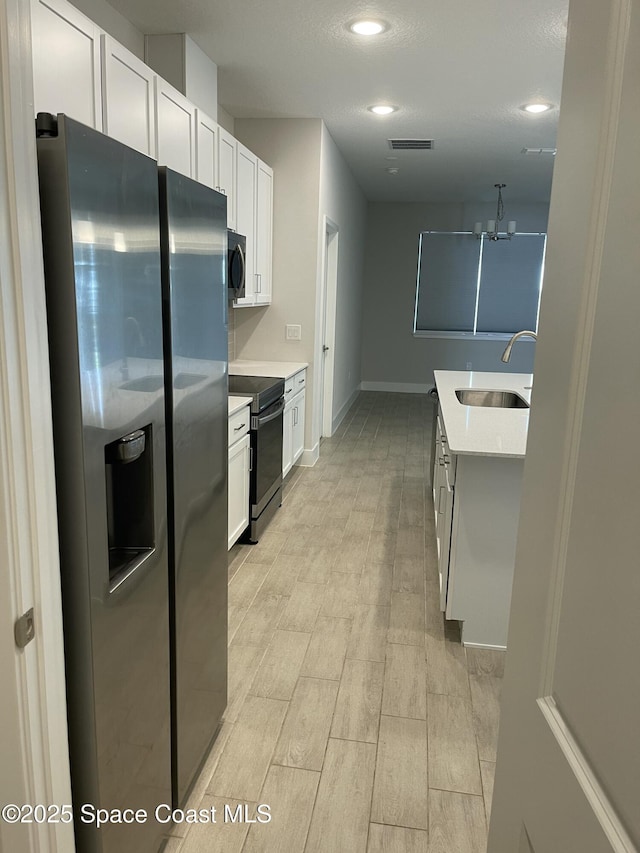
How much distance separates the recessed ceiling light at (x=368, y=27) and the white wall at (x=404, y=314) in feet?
20.6

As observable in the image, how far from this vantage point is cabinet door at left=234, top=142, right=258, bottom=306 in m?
4.23

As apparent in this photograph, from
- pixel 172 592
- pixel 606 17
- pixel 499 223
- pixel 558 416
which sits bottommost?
pixel 172 592

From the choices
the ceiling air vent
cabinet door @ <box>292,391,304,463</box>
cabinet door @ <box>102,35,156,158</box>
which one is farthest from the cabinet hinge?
the ceiling air vent

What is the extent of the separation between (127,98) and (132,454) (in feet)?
5.91

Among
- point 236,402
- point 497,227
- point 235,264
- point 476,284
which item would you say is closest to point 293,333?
point 235,264

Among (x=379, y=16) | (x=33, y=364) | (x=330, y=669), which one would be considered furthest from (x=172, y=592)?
(x=379, y=16)

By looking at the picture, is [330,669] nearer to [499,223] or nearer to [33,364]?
[33,364]

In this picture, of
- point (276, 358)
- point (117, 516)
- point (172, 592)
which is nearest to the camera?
point (117, 516)

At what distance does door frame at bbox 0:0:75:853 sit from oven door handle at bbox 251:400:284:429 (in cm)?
258

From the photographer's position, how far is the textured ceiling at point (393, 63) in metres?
3.02

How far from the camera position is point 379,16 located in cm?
305

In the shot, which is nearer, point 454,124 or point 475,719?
point 475,719

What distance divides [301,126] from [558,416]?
190 inches

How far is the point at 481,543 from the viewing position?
8.94 ft
